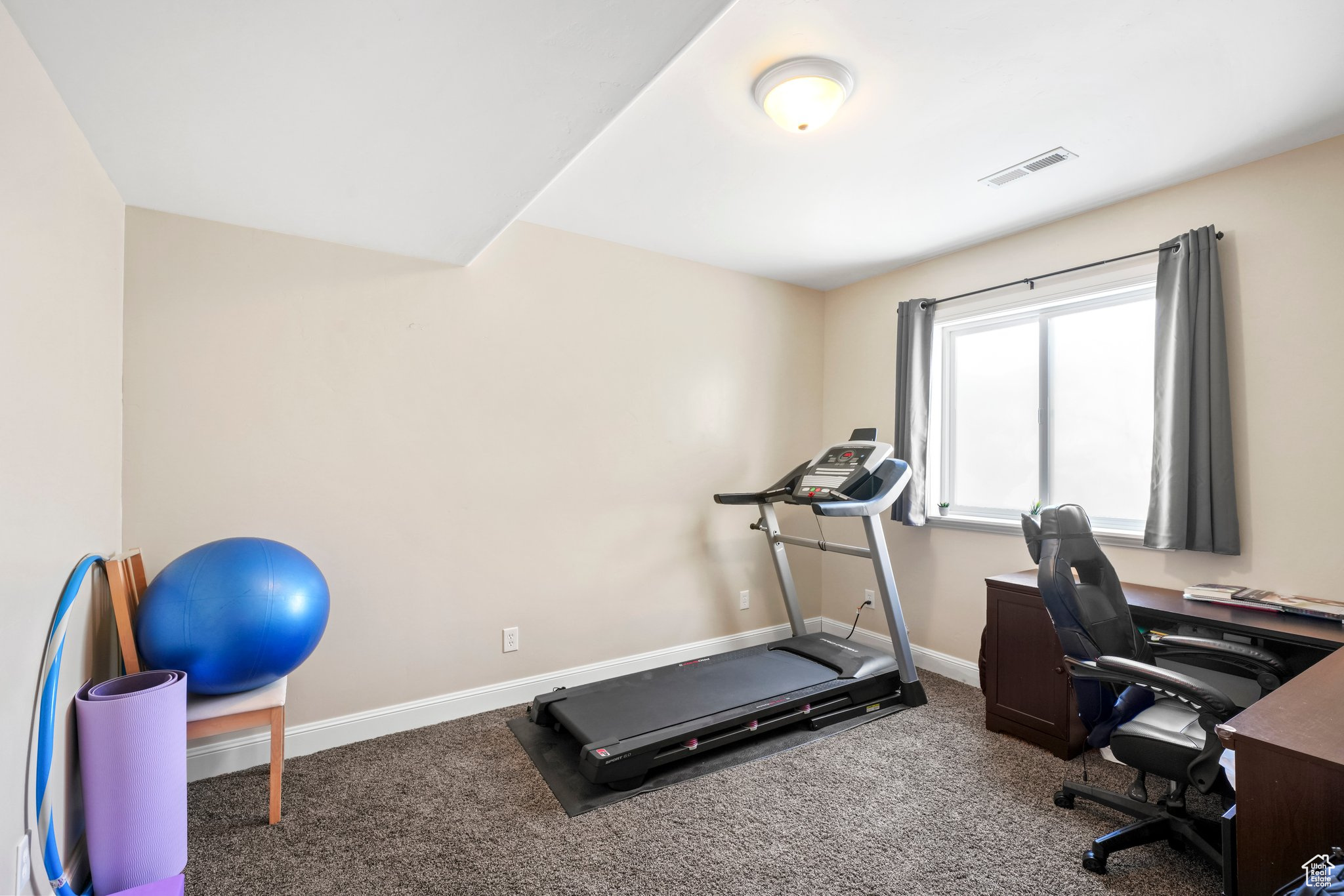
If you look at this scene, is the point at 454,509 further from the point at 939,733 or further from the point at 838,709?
the point at 939,733

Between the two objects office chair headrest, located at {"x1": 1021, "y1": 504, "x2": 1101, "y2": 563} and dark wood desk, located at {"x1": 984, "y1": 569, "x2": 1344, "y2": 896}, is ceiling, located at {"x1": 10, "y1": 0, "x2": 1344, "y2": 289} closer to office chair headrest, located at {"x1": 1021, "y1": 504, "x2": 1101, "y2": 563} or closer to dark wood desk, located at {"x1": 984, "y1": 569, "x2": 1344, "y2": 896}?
office chair headrest, located at {"x1": 1021, "y1": 504, "x2": 1101, "y2": 563}

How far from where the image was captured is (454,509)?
10.2ft

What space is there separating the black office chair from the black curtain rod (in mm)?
1465

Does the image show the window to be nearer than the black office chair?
No

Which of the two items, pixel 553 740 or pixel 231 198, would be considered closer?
pixel 231 198

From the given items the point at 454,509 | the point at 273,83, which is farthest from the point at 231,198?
the point at 454,509

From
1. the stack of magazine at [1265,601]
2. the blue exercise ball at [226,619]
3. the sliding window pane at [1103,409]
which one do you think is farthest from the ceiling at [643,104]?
the stack of magazine at [1265,601]

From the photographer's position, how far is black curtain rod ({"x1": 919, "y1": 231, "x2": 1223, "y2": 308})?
2.88 metres

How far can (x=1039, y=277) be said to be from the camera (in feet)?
10.9

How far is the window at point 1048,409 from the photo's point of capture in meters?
3.08

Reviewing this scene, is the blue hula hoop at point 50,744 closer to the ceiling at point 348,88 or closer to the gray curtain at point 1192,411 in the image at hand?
the ceiling at point 348,88

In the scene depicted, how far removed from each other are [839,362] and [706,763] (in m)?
2.83

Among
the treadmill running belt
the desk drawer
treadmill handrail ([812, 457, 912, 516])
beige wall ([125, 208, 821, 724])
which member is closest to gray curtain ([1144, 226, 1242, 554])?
the desk drawer

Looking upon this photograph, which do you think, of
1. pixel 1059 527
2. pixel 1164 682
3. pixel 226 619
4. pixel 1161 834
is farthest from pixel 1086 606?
pixel 226 619
